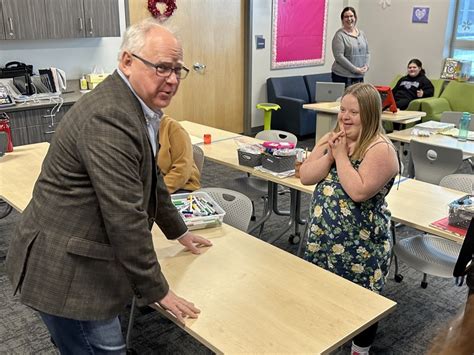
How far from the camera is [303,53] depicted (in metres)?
7.47

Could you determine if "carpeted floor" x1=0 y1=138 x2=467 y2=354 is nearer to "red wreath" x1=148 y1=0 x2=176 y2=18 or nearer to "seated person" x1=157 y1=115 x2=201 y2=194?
"seated person" x1=157 y1=115 x2=201 y2=194

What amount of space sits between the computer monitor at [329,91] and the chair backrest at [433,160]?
1822 millimetres

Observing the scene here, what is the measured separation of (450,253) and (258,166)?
1.25 meters

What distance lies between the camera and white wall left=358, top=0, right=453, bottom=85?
7.09 m

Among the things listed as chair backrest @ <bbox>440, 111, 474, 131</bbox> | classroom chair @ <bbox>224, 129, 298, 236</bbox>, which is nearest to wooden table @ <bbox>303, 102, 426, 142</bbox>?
chair backrest @ <bbox>440, 111, 474, 131</bbox>

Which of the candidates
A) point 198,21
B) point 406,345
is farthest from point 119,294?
point 198,21

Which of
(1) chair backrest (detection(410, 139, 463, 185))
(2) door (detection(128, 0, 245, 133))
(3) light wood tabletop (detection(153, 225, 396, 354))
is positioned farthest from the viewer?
(2) door (detection(128, 0, 245, 133))

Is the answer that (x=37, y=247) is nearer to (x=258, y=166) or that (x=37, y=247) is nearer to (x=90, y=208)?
(x=90, y=208)

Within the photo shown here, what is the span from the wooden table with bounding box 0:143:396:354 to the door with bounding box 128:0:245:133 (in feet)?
14.4

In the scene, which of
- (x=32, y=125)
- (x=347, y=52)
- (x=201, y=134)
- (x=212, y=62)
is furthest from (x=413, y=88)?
(x=32, y=125)

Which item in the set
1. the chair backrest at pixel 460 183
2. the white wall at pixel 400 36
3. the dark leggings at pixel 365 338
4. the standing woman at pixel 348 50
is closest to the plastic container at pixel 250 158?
the chair backrest at pixel 460 183

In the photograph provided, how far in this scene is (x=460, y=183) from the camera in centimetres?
294

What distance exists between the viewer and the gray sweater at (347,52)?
6020 mm

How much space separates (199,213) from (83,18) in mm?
3516
